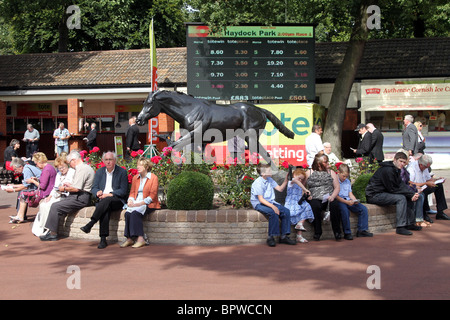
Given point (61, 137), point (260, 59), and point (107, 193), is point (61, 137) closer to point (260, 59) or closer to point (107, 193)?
point (260, 59)

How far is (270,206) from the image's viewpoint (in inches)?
351

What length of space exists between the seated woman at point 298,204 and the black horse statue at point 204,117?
2328mm

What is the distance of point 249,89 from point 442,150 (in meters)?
8.26

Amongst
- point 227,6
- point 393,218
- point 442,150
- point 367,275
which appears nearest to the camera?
point 367,275

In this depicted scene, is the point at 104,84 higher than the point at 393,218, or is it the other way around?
the point at 104,84

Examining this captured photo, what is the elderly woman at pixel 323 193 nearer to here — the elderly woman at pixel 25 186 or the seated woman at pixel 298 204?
the seated woman at pixel 298 204

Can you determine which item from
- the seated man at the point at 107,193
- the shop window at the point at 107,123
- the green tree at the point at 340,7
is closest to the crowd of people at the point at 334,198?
the seated man at the point at 107,193

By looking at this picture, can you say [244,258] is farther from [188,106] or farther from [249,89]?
[249,89]

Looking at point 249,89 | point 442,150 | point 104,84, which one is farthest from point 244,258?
point 104,84

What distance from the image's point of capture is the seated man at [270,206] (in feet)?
29.0

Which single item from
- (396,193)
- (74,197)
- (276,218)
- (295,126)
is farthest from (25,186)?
(295,126)

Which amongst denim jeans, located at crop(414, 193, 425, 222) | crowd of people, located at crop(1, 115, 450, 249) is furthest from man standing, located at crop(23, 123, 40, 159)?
denim jeans, located at crop(414, 193, 425, 222)

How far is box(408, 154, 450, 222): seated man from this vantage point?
1091 centimetres

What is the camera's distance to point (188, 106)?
11.6 m
